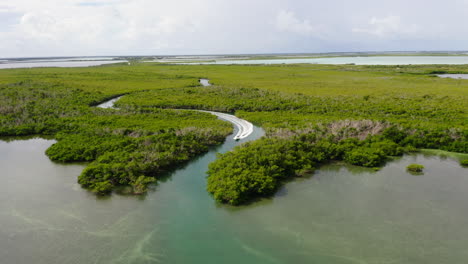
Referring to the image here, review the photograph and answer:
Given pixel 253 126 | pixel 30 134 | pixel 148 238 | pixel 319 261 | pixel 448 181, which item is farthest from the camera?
pixel 253 126

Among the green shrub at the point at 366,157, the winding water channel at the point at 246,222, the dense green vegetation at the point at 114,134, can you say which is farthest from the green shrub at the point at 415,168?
the dense green vegetation at the point at 114,134

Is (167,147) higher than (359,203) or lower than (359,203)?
higher

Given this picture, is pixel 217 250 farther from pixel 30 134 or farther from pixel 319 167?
pixel 30 134

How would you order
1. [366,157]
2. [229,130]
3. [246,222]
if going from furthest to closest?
1. [229,130]
2. [366,157]
3. [246,222]

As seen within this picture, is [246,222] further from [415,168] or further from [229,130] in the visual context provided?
[229,130]

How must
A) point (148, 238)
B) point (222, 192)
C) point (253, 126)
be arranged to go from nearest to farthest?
point (148, 238), point (222, 192), point (253, 126)

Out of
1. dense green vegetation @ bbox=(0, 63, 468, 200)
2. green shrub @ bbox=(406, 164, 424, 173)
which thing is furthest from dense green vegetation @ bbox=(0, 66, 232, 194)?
green shrub @ bbox=(406, 164, 424, 173)

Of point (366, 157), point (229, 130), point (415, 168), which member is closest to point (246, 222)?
point (366, 157)

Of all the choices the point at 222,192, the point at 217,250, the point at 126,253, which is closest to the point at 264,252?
the point at 217,250
